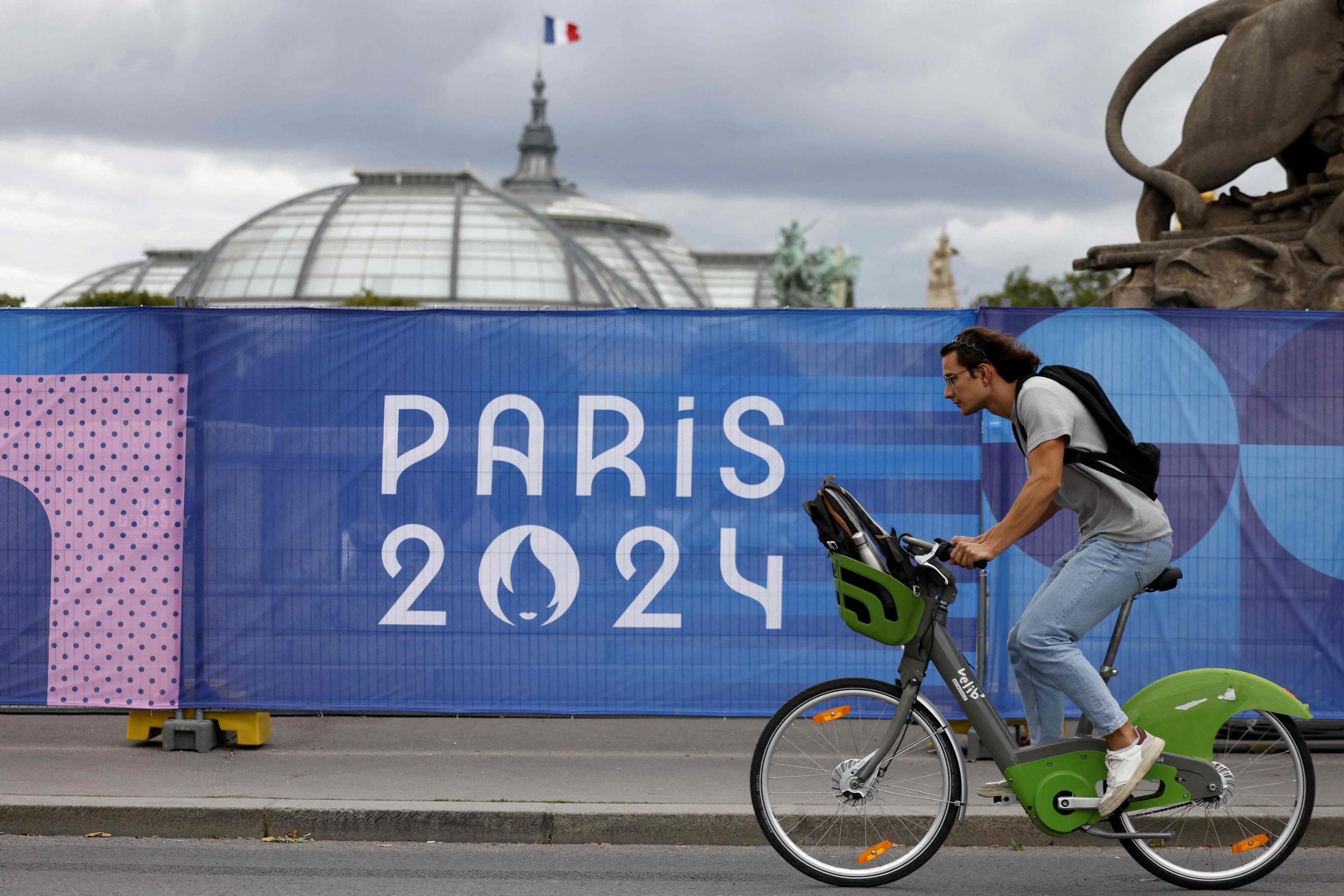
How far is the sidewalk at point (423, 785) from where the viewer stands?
17.6 ft

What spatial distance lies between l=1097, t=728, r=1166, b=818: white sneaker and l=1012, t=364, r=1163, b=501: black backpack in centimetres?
79

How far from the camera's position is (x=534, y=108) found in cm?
13888

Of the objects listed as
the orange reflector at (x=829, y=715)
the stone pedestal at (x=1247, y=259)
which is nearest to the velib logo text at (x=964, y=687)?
the orange reflector at (x=829, y=715)

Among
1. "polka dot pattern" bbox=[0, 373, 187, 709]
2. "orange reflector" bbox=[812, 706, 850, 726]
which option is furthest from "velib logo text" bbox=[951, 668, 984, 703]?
"polka dot pattern" bbox=[0, 373, 187, 709]

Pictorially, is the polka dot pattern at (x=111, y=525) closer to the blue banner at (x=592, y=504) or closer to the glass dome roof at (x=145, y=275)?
the blue banner at (x=592, y=504)

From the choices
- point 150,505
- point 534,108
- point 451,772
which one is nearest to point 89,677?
point 150,505

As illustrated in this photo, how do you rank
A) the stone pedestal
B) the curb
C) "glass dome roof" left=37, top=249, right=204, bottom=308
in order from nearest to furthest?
the curb, the stone pedestal, "glass dome roof" left=37, top=249, right=204, bottom=308

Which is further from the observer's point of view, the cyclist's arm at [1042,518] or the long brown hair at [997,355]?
the long brown hair at [997,355]

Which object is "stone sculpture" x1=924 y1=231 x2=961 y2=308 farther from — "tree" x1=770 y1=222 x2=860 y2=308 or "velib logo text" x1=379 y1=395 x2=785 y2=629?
"velib logo text" x1=379 y1=395 x2=785 y2=629

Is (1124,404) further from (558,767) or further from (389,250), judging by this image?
(389,250)

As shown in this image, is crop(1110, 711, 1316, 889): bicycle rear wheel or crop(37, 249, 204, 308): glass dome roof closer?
crop(1110, 711, 1316, 889): bicycle rear wheel

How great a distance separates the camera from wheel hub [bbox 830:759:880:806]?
4512mm

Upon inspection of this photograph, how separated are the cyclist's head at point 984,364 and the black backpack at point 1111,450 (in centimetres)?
10

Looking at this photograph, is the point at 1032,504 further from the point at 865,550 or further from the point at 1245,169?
the point at 1245,169
